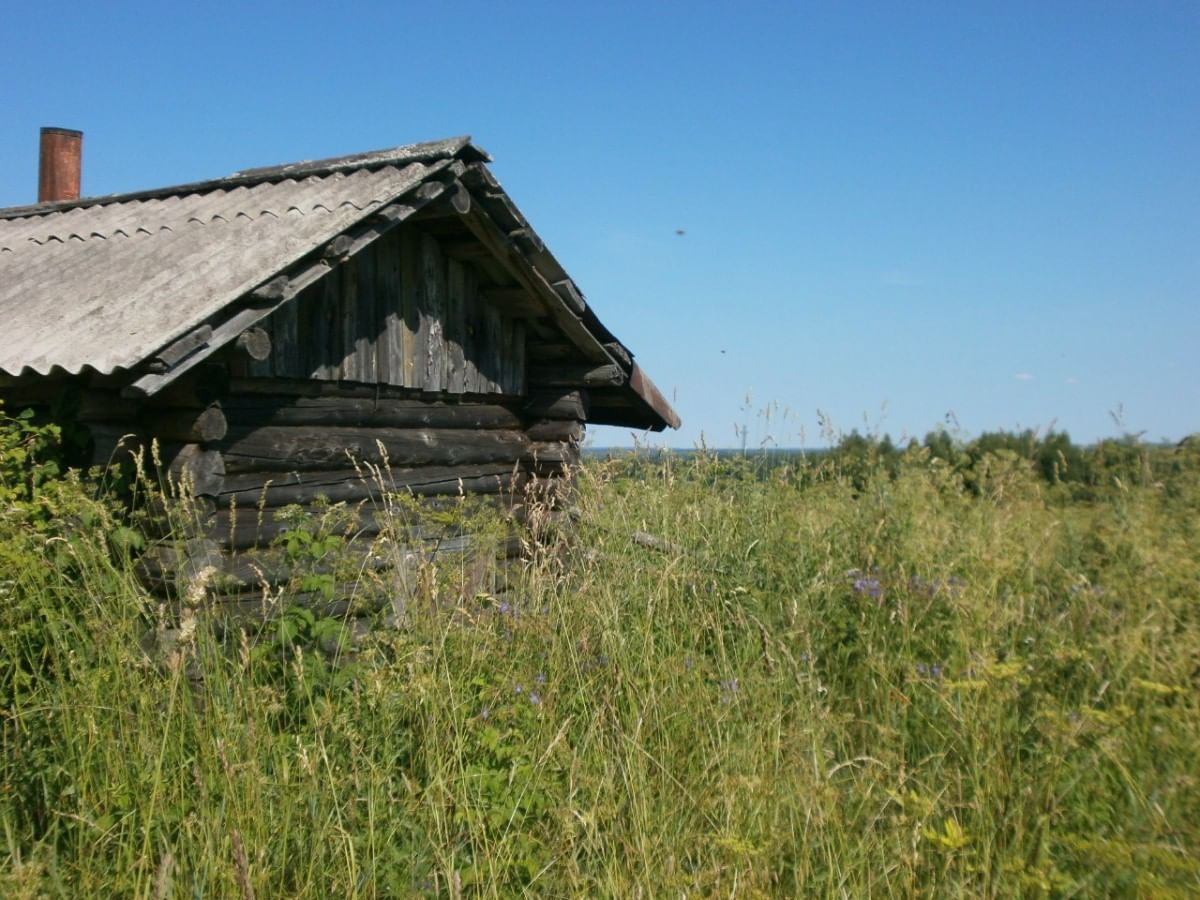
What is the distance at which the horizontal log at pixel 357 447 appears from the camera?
603 cm

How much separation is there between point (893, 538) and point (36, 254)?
6.72 meters

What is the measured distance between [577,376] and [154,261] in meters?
3.43

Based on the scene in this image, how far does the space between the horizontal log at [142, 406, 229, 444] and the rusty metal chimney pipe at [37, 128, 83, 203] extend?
7.98m

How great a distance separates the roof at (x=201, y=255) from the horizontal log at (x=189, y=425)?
0.53 m

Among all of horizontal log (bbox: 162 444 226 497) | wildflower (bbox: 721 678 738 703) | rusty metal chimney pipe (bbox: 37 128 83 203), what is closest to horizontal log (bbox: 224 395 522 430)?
horizontal log (bbox: 162 444 226 497)

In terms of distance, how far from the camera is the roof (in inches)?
206

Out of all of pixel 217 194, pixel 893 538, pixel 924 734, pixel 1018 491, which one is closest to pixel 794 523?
pixel 893 538

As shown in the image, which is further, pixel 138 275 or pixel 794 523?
pixel 138 275

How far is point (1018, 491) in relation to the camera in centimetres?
570

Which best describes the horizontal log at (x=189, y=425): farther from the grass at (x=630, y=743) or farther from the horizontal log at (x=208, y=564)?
the grass at (x=630, y=743)

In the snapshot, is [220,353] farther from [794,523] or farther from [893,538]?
[893,538]

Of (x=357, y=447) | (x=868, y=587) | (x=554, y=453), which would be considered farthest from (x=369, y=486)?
(x=868, y=587)

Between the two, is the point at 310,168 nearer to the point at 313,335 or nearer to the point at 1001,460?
the point at 313,335

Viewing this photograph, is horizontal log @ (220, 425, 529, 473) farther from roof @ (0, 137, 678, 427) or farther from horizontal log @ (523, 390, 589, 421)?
roof @ (0, 137, 678, 427)
